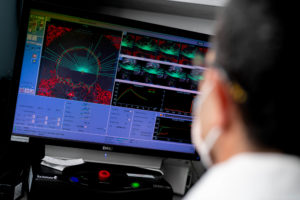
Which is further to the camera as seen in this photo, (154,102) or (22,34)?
(154,102)

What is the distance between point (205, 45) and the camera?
3.28ft

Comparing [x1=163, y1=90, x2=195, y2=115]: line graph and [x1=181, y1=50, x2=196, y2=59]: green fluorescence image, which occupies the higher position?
[x1=181, y1=50, x2=196, y2=59]: green fluorescence image

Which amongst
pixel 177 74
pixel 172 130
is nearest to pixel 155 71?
pixel 177 74

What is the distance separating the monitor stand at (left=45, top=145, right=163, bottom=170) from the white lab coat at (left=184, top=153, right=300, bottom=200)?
0.71 metres

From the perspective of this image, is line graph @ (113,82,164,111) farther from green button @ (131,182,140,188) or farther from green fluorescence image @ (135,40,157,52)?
green button @ (131,182,140,188)

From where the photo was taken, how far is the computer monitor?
89cm

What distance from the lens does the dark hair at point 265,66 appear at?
31 cm

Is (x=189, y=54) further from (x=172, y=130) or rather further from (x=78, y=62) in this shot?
(x=78, y=62)

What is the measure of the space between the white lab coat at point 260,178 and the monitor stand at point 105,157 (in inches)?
28.0

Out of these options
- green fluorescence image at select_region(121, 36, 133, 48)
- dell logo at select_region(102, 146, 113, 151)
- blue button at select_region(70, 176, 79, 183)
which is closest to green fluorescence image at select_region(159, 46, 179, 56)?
green fluorescence image at select_region(121, 36, 133, 48)

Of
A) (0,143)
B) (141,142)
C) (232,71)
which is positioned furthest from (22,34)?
(232,71)

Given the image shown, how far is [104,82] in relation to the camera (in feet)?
3.06

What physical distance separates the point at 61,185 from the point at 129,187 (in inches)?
8.0

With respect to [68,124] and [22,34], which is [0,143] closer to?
[68,124]
